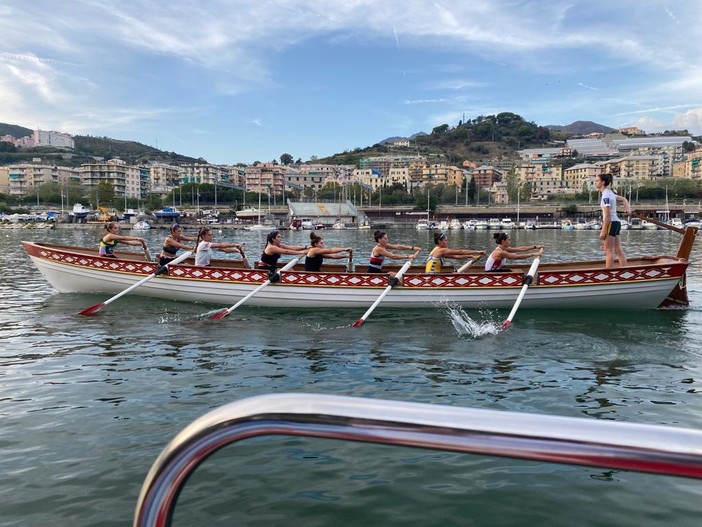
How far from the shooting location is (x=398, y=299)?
1435 centimetres

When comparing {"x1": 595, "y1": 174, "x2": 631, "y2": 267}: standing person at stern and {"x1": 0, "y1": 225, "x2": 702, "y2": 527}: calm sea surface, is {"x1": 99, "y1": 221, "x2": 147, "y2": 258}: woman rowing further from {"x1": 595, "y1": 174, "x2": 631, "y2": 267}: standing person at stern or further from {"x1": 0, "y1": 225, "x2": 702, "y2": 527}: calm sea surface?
{"x1": 595, "y1": 174, "x2": 631, "y2": 267}: standing person at stern

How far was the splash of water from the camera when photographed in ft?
39.6

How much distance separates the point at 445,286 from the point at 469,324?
1.49 meters

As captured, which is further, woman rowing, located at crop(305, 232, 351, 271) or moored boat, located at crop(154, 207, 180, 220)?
moored boat, located at crop(154, 207, 180, 220)

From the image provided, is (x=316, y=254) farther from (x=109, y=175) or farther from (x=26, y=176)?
(x=26, y=176)

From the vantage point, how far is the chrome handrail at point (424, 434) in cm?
130

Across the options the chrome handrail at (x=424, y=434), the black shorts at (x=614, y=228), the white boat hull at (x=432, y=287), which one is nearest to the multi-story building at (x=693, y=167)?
the white boat hull at (x=432, y=287)

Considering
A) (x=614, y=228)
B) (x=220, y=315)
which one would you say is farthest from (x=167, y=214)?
(x=614, y=228)

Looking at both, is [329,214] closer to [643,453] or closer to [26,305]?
[26,305]

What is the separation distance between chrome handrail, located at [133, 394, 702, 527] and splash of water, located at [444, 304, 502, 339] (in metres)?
10.6

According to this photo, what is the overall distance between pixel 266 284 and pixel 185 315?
2215 millimetres

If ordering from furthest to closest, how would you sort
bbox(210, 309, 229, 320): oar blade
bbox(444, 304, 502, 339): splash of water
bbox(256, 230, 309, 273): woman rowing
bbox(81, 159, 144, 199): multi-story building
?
bbox(81, 159, 144, 199): multi-story building, bbox(256, 230, 309, 273): woman rowing, bbox(210, 309, 229, 320): oar blade, bbox(444, 304, 502, 339): splash of water

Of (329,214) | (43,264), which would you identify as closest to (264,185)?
(329,214)

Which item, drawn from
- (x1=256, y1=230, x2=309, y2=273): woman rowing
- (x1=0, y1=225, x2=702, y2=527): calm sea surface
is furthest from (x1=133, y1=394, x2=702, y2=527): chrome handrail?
(x1=256, y1=230, x2=309, y2=273): woman rowing
